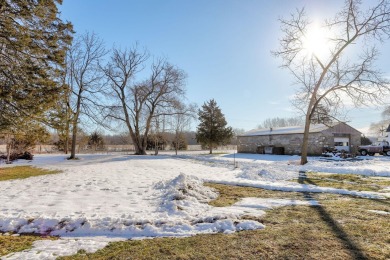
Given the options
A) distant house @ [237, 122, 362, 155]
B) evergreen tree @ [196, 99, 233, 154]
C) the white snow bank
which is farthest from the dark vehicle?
the white snow bank

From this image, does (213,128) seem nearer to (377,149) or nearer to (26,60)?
(377,149)

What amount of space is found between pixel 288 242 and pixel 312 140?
2910cm

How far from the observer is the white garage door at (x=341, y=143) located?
31.1 metres

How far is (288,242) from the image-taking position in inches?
158

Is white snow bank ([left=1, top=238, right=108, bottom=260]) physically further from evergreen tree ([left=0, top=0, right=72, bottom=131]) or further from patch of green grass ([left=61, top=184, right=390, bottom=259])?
evergreen tree ([left=0, top=0, right=72, bottom=131])

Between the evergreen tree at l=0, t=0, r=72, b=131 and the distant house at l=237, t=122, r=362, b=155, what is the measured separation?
83.0ft

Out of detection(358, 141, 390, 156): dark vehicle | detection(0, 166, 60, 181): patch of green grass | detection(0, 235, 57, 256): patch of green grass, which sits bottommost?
detection(0, 235, 57, 256): patch of green grass

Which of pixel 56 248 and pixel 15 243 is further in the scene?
pixel 15 243

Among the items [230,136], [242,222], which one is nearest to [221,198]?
[242,222]

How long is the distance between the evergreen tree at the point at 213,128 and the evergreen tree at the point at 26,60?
96.9 feet

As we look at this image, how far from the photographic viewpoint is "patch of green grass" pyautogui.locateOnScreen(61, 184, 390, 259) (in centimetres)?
362

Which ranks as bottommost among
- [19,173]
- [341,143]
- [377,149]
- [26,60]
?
[19,173]


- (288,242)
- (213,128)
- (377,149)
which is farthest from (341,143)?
(288,242)

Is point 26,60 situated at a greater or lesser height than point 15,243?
greater
